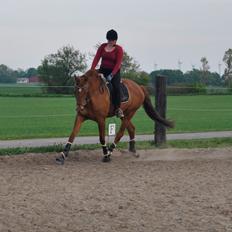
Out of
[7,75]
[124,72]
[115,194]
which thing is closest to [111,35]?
[115,194]

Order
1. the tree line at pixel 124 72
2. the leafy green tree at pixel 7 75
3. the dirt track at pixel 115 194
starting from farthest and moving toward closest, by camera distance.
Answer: the leafy green tree at pixel 7 75
the tree line at pixel 124 72
the dirt track at pixel 115 194

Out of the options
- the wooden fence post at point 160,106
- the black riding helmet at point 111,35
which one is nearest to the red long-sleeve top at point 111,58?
the black riding helmet at point 111,35

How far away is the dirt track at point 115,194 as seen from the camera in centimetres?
677

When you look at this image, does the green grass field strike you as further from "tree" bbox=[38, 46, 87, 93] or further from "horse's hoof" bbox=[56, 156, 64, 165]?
"tree" bbox=[38, 46, 87, 93]

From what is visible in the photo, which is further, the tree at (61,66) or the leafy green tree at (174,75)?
the leafy green tree at (174,75)

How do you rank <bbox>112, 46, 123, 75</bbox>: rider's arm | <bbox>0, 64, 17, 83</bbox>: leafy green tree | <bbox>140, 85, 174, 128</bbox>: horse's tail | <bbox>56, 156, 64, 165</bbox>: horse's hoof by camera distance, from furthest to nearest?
<bbox>0, 64, 17, 83</bbox>: leafy green tree
<bbox>140, 85, 174, 128</bbox>: horse's tail
<bbox>112, 46, 123, 75</bbox>: rider's arm
<bbox>56, 156, 64, 165</bbox>: horse's hoof

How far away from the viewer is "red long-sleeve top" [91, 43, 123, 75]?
1233 centimetres

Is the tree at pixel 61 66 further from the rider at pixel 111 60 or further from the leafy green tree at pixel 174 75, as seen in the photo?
the rider at pixel 111 60

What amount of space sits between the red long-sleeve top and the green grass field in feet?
18.0

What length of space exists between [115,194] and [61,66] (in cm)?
5971

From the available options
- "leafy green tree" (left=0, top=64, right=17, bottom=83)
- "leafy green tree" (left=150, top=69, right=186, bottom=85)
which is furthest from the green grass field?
"leafy green tree" (left=0, top=64, right=17, bottom=83)

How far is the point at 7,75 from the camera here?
93562 millimetres

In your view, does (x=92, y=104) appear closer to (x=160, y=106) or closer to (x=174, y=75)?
(x=160, y=106)

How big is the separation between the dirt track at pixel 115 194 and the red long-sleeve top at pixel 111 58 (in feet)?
6.49
